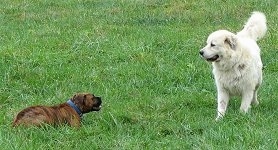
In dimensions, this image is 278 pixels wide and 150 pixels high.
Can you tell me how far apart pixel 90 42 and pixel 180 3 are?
5.58 metres

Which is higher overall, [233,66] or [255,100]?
[233,66]

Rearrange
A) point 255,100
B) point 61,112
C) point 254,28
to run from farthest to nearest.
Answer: point 254,28
point 255,100
point 61,112

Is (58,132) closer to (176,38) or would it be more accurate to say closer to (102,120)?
(102,120)

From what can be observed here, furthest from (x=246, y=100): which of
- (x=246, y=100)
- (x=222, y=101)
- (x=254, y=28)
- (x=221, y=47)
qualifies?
(x=254, y=28)

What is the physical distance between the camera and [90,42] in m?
12.1

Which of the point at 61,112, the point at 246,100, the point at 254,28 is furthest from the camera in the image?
the point at 254,28

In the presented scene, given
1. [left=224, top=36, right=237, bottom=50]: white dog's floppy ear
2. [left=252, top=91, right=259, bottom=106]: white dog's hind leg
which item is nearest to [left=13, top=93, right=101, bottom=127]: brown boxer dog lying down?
[left=224, top=36, right=237, bottom=50]: white dog's floppy ear

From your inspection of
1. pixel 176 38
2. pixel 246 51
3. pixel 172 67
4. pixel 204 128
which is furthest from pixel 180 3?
pixel 204 128

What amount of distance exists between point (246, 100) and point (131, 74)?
259cm

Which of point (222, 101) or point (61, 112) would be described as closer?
point (61, 112)

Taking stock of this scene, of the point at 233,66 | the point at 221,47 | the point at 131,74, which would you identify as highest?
the point at 221,47

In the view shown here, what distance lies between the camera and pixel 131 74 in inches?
391

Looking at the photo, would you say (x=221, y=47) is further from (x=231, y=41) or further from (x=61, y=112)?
(x=61, y=112)

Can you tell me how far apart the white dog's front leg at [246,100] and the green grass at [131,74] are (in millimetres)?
125
